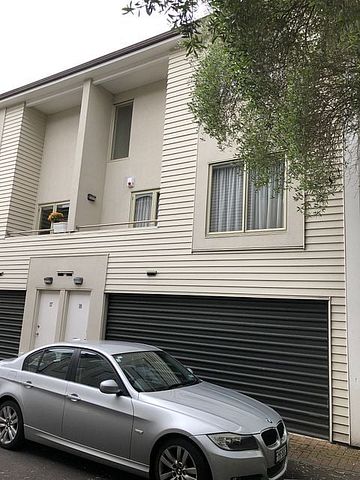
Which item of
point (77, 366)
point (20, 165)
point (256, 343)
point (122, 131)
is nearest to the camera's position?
point (77, 366)

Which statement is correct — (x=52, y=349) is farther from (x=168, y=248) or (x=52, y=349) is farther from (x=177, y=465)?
(x=168, y=248)

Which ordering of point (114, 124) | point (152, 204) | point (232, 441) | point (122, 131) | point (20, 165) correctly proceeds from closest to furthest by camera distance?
point (232, 441)
point (152, 204)
point (122, 131)
point (114, 124)
point (20, 165)

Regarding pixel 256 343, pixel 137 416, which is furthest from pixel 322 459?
pixel 137 416

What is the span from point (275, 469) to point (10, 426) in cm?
350

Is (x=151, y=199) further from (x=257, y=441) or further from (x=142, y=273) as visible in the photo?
(x=257, y=441)

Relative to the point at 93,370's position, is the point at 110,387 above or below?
below

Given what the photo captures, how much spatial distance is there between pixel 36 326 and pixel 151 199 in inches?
178

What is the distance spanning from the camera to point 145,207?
11.7m

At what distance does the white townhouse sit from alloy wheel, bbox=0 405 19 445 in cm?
387

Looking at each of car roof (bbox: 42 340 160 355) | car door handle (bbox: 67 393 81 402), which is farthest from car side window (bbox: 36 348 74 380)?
car door handle (bbox: 67 393 81 402)

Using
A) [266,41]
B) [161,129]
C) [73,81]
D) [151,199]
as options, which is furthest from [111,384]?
[73,81]

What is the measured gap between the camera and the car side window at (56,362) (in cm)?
579

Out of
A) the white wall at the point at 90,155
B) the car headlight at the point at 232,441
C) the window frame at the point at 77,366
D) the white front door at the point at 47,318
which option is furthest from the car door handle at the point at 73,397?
the white wall at the point at 90,155

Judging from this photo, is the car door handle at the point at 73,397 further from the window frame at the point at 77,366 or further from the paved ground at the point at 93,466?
the paved ground at the point at 93,466
